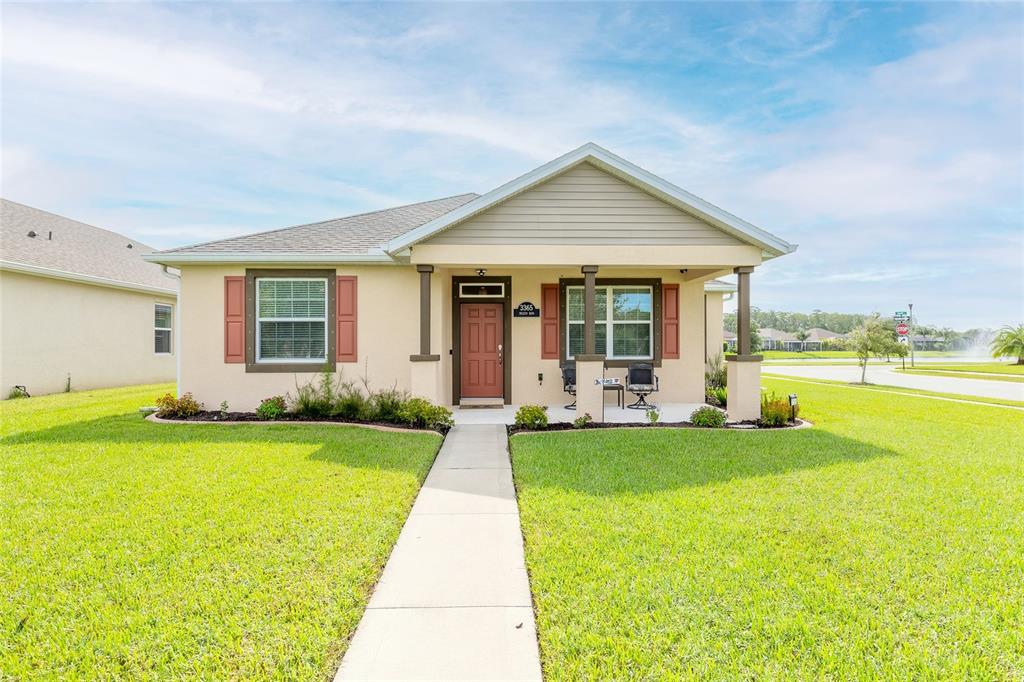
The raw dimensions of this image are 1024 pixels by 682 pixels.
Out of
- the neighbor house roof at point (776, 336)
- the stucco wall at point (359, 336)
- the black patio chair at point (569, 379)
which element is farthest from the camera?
the neighbor house roof at point (776, 336)

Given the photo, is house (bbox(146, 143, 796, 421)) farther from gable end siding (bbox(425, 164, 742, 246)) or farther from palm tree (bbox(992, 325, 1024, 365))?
palm tree (bbox(992, 325, 1024, 365))

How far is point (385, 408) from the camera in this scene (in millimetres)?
9039

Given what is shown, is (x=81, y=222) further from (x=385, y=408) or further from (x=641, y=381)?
(x=641, y=381)

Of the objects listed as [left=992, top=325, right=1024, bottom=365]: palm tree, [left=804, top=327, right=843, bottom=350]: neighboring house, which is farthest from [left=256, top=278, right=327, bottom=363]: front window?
[left=804, top=327, right=843, bottom=350]: neighboring house

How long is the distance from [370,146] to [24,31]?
658 cm

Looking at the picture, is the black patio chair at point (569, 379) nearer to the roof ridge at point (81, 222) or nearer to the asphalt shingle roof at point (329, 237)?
the asphalt shingle roof at point (329, 237)

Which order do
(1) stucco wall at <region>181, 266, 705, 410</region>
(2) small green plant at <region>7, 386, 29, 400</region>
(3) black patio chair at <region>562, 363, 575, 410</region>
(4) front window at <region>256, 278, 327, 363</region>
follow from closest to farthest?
(1) stucco wall at <region>181, 266, 705, 410</region> → (4) front window at <region>256, 278, 327, 363</region> → (3) black patio chair at <region>562, 363, 575, 410</region> → (2) small green plant at <region>7, 386, 29, 400</region>

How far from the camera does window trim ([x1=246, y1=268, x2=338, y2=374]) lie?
9703 mm

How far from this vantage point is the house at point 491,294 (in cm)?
867

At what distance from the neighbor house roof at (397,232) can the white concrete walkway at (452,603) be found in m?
5.11

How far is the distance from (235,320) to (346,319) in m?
2.14

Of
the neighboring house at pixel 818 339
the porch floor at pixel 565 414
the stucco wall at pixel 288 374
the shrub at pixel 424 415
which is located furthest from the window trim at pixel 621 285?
the neighboring house at pixel 818 339

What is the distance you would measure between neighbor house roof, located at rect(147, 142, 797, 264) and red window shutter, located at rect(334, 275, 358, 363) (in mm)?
585

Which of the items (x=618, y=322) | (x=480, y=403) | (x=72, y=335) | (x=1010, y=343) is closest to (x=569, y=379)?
(x=618, y=322)
